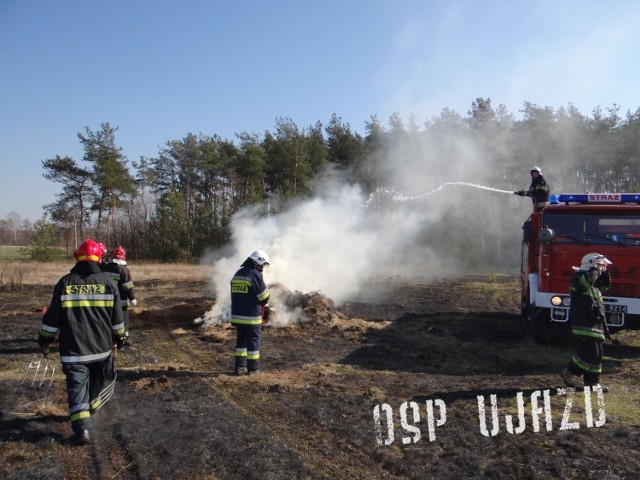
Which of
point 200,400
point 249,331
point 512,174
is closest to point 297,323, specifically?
point 249,331

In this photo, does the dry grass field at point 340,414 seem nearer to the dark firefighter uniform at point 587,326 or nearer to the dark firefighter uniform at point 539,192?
the dark firefighter uniform at point 587,326

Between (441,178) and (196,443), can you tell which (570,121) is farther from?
(196,443)

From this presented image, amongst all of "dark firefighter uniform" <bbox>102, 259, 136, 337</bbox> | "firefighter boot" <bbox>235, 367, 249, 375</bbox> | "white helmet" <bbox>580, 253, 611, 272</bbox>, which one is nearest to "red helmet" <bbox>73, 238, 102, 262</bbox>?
"firefighter boot" <bbox>235, 367, 249, 375</bbox>

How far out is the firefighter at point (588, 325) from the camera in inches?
227

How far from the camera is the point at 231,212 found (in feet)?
117

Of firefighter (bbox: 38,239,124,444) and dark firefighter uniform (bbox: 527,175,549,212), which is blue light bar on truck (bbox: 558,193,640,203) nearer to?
dark firefighter uniform (bbox: 527,175,549,212)

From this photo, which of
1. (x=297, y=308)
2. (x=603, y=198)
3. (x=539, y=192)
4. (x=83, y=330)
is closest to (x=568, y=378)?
(x=603, y=198)

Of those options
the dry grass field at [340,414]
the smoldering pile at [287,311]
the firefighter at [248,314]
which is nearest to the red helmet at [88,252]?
the dry grass field at [340,414]

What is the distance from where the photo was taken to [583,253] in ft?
25.9

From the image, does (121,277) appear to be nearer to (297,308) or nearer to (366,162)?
(297,308)

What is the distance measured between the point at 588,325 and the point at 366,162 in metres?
29.2

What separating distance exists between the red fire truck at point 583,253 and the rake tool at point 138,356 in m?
6.84

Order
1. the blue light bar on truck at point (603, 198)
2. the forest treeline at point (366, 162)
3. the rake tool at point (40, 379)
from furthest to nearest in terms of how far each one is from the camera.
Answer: the forest treeline at point (366, 162)
the blue light bar on truck at point (603, 198)
the rake tool at point (40, 379)

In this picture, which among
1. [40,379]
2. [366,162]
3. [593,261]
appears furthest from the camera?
[366,162]
